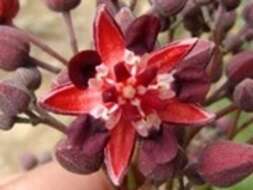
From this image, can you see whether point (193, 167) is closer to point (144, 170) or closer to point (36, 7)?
point (144, 170)

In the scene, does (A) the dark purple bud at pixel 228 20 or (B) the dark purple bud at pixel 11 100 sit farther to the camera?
(A) the dark purple bud at pixel 228 20

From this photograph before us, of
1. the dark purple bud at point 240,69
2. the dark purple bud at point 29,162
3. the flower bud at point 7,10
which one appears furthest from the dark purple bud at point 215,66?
the dark purple bud at point 29,162

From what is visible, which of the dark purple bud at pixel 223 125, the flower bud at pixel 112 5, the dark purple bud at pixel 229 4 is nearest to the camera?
the flower bud at pixel 112 5

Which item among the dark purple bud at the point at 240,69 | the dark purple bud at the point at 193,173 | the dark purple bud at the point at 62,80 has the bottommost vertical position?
the dark purple bud at the point at 193,173

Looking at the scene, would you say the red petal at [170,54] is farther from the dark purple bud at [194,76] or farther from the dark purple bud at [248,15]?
the dark purple bud at [248,15]

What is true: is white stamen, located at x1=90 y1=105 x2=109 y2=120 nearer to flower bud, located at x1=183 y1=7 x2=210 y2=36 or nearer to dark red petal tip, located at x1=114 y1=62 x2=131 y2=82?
dark red petal tip, located at x1=114 y1=62 x2=131 y2=82

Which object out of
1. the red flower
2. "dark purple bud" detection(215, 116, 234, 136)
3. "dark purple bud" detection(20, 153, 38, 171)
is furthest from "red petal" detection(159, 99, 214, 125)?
"dark purple bud" detection(20, 153, 38, 171)

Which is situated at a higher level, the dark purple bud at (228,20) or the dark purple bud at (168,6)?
the dark purple bud at (168,6)
